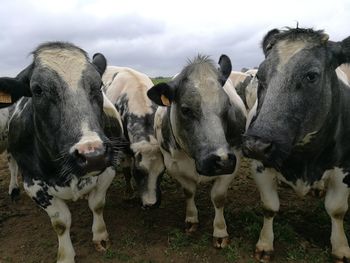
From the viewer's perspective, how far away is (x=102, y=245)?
17.9 feet

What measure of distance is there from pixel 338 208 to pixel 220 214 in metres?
1.46

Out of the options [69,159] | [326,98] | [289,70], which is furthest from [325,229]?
[69,159]

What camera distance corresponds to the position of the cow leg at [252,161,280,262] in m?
5.00

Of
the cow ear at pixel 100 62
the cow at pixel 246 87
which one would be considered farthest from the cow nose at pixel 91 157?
the cow at pixel 246 87

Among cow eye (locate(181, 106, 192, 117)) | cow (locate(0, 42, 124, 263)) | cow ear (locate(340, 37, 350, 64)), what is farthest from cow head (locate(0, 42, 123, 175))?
cow ear (locate(340, 37, 350, 64))

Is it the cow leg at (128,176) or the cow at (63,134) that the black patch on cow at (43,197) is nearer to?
the cow at (63,134)

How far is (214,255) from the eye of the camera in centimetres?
518

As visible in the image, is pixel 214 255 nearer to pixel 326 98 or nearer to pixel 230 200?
pixel 230 200

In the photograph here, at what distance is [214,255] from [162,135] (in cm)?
170

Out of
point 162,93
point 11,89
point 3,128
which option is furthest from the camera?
point 3,128

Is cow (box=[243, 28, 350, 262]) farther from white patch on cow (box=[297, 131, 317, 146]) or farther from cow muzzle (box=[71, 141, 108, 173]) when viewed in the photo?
cow muzzle (box=[71, 141, 108, 173])

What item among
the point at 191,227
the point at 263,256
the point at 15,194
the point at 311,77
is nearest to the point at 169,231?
the point at 191,227

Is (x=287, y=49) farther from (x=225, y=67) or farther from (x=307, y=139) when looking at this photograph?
(x=225, y=67)

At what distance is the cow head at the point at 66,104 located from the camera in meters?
3.75
